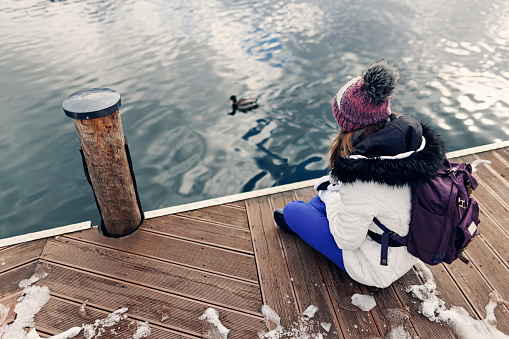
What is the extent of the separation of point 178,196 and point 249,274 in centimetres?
236

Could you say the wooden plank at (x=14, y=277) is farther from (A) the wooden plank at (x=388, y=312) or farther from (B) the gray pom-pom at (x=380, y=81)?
(B) the gray pom-pom at (x=380, y=81)

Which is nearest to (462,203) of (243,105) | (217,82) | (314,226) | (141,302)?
(314,226)

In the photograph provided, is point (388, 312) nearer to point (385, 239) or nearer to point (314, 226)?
point (385, 239)

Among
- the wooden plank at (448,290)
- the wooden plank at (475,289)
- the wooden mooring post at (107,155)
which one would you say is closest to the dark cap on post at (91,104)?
the wooden mooring post at (107,155)

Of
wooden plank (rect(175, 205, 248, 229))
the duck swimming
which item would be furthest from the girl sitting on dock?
the duck swimming

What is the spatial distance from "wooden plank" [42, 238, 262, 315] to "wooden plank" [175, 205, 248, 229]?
1.98 feet

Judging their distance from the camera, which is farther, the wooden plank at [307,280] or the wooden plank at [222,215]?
the wooden plank at [222,215]

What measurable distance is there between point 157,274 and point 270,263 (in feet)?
3.05

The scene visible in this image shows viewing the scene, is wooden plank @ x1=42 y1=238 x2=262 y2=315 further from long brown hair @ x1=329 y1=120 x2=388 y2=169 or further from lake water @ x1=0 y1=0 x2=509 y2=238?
lake water @ x1=0 y1=0 x2=509 y2=238

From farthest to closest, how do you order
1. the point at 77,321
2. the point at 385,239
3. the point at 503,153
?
the point at 503,153
the point at 77,321
the point at 385,239

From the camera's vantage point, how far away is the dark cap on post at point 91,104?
2.36 meters

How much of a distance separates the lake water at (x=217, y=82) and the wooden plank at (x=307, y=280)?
205 cm

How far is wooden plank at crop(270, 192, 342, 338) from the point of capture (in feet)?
7.95

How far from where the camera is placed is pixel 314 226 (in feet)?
8.83
